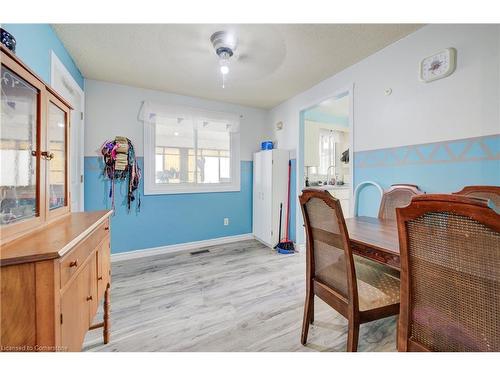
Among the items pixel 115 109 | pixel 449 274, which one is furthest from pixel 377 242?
pixel 115 109

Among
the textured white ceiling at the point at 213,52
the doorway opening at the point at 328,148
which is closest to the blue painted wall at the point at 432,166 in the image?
the doorway opening at the point at 328,148

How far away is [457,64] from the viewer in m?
1.62

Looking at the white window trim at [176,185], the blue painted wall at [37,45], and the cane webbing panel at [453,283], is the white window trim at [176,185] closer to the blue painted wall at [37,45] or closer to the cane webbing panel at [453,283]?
the blue painted wall at [37,45]

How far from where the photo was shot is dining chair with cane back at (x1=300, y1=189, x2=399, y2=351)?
1.10m

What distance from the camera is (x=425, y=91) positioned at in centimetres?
181

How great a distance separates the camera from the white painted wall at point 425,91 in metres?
1.48

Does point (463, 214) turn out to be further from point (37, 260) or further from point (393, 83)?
point (393, 83)

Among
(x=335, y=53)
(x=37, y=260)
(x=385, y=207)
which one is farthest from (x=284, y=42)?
(x=37, y=260)

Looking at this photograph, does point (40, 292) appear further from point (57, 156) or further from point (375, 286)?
point (375, 286)

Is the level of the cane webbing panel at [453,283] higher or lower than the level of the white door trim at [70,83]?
lower

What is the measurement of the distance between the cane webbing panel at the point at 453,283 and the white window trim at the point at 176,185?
10.0ft

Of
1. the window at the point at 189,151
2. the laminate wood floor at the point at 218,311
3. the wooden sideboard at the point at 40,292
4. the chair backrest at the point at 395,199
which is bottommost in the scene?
the laminate wood floor at the point at 218,311

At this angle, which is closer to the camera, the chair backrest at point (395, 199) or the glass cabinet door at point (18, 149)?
the glass cabinet door at point (18, 149)

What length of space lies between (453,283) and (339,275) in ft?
1.79
